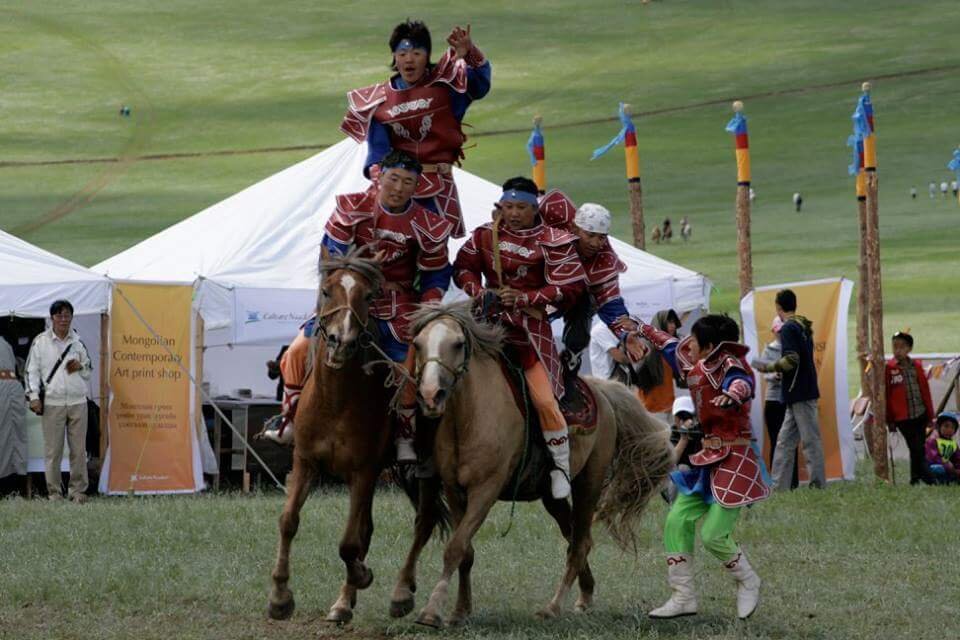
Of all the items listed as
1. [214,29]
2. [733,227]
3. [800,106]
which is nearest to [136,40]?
[214,29]

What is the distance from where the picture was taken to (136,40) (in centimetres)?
8000

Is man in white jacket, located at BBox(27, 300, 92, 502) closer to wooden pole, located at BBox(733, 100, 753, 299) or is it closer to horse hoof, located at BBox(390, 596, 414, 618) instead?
wooden pole, located at BBox(733, 100, 753, 299)

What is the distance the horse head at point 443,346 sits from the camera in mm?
7617

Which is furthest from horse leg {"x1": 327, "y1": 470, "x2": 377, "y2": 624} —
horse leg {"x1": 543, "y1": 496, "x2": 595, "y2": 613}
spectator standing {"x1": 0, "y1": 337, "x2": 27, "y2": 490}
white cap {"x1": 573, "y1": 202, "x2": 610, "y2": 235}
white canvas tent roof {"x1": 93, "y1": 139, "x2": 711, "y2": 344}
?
spectator standing {"x1": 0, "y1": 337, "x2": 27, "y2": 490}

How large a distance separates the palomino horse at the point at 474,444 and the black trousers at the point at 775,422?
6.71 m

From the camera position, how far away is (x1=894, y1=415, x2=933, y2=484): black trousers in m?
16.1

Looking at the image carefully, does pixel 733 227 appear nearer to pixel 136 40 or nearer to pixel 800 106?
pixel 800 106

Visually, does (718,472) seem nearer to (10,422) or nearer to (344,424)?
(344,424)

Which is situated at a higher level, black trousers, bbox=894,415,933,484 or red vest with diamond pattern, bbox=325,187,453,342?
red vest with diamond pattern, bbox=325,187,453,342

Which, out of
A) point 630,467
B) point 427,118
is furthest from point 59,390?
point 427,118

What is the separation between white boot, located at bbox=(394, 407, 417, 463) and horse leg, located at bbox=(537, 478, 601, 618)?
1155 mm

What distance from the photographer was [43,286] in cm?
1523

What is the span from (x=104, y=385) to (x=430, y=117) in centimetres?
807

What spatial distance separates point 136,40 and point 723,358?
75.2 m
